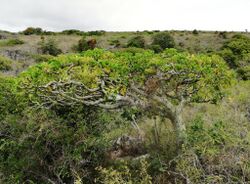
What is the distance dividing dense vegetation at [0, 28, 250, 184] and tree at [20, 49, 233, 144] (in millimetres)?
23

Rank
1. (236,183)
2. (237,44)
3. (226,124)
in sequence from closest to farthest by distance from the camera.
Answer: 1. (236,183)
2. (226,124)
3. (237,44)

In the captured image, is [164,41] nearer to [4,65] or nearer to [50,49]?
[50,49]

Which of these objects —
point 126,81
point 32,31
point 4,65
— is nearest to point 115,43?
point 32,31

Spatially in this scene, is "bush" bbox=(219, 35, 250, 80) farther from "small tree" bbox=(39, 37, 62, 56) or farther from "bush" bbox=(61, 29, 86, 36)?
"bush" bbox=(61, 29, 86, 36)

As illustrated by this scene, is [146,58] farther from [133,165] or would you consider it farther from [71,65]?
[133,165]

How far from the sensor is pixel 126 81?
9.51 meters

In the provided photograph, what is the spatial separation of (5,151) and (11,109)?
43.4 inches

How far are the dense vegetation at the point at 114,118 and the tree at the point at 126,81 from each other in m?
0.02

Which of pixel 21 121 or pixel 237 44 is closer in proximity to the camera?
pixel 21 121

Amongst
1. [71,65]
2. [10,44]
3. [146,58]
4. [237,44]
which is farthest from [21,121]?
[10,44]

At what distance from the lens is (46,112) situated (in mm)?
10055

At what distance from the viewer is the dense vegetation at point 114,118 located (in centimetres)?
909

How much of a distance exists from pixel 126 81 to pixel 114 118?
177 cm

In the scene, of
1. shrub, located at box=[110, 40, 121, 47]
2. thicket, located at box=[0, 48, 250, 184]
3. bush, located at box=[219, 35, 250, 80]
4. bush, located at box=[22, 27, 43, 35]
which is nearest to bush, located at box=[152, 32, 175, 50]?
shrub, located at box=[110, 40, 121, 47]
